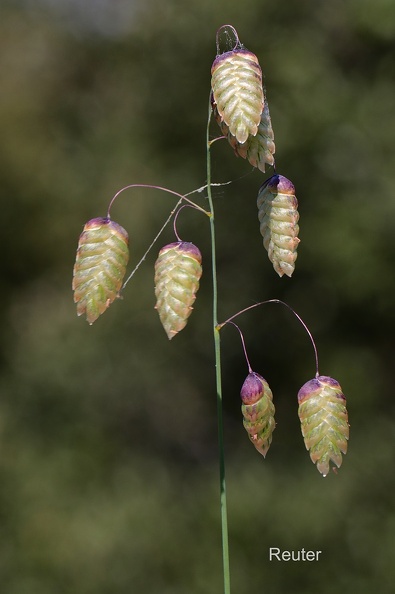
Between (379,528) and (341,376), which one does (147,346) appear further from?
(379,528)

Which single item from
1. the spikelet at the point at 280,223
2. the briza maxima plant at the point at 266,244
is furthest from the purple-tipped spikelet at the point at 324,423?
the spikelet at the point at 280,223

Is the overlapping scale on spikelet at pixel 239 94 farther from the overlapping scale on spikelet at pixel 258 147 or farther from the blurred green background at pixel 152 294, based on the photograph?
the blurred green background at pixel 152 294

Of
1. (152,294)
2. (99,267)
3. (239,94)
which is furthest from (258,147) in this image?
(152,294)

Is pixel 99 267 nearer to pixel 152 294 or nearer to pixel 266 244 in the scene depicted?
pixel 266 244

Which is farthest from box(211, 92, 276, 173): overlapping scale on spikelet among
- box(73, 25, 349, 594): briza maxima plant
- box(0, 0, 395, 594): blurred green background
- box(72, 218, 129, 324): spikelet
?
box(0, 0, 395, 594): blurred green background

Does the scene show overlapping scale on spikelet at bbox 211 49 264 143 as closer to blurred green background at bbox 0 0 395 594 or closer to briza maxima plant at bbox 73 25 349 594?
briza maxima plant at bbox 73 25 349 594

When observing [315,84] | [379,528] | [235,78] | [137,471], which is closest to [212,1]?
[315,84]
